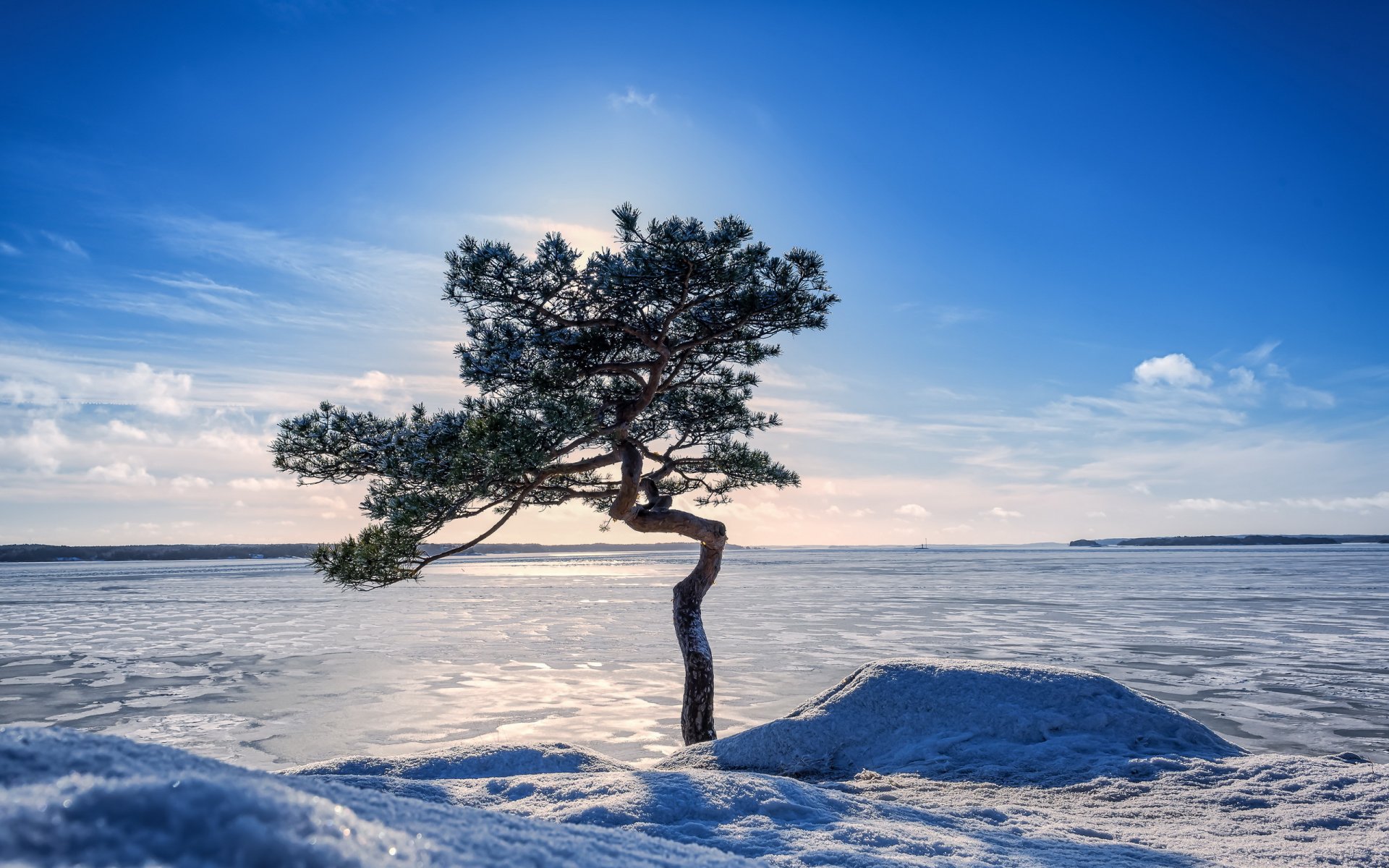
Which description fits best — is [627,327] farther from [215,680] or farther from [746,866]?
[215,680]

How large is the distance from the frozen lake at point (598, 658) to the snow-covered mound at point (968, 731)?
2.54 meters

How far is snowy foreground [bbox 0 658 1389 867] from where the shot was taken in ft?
5.59

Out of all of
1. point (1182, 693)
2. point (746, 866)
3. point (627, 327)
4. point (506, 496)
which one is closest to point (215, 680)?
point (506, 496)

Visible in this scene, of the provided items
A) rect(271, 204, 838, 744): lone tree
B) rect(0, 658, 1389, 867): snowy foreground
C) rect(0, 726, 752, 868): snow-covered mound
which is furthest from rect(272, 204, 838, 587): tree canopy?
rect(0, 726, 752, 868): snow-covered mound

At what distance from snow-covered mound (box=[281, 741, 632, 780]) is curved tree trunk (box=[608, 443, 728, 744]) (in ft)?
9.62

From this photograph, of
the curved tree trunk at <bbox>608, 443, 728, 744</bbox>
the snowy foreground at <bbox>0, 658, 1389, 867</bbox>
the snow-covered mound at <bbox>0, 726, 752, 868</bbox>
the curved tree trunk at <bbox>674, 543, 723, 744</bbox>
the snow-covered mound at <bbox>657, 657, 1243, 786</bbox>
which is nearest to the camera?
the snow-covered mound at <bbox>0, 726, 752, 868</bbox>

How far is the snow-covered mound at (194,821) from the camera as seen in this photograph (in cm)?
156

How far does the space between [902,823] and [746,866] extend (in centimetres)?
249

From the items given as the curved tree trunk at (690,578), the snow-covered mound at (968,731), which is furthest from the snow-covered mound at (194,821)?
the curved tree trunk at (690,578)

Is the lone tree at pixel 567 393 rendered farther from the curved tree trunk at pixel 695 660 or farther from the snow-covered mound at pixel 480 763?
the snow-covered mound at pixel 480 763

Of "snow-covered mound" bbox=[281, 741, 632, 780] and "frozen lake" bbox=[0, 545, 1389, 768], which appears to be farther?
"frozen lake" bbox=[0, 545, 1389, 768]

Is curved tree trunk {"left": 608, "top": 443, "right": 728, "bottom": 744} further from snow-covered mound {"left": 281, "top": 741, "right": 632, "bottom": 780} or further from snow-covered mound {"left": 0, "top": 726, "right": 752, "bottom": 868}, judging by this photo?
snow-covered mound {"left": 0, "top": 726, "right": 752, "bottom": 868}

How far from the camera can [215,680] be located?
16.3m

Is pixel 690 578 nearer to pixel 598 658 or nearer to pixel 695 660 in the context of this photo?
pixel 695 660
